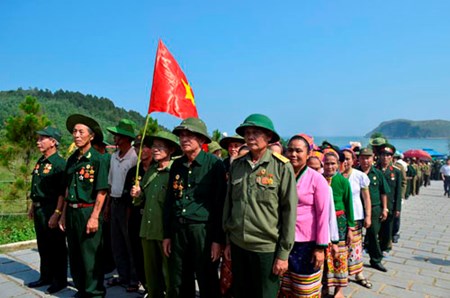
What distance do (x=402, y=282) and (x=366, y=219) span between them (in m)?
1.08

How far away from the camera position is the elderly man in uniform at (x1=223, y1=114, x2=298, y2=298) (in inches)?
104

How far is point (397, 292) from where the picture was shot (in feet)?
14.3

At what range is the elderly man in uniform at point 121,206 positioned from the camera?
14.0 ft

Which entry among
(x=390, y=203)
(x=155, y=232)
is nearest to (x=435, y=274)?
(x=390, y=203)

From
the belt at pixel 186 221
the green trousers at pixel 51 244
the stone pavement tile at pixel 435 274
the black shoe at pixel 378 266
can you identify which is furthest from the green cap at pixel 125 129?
the stone pavement tile at pixel 435 274

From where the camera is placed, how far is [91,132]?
399 centimetres

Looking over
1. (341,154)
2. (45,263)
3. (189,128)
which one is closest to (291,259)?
(189,128)

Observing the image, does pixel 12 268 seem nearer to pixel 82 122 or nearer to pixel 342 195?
pixel 82 122

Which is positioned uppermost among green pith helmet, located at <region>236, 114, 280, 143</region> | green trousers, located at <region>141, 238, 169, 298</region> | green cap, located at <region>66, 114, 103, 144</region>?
green cap, located at <region>66, 114, 103, 144</region>

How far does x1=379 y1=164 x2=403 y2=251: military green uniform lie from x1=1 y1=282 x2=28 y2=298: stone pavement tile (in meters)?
5.56

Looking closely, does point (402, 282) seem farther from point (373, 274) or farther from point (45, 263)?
point (45, 263)

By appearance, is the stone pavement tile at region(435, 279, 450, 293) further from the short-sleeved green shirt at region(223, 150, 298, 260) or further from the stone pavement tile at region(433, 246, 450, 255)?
the short-sleeved green shirt at region(223, 150, 298, 260)

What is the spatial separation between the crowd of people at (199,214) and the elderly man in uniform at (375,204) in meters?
0.61

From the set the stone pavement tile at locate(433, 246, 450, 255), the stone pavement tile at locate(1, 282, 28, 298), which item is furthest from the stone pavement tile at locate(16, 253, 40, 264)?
the stone pavement tile at locate(433, 246, 450, 255)
